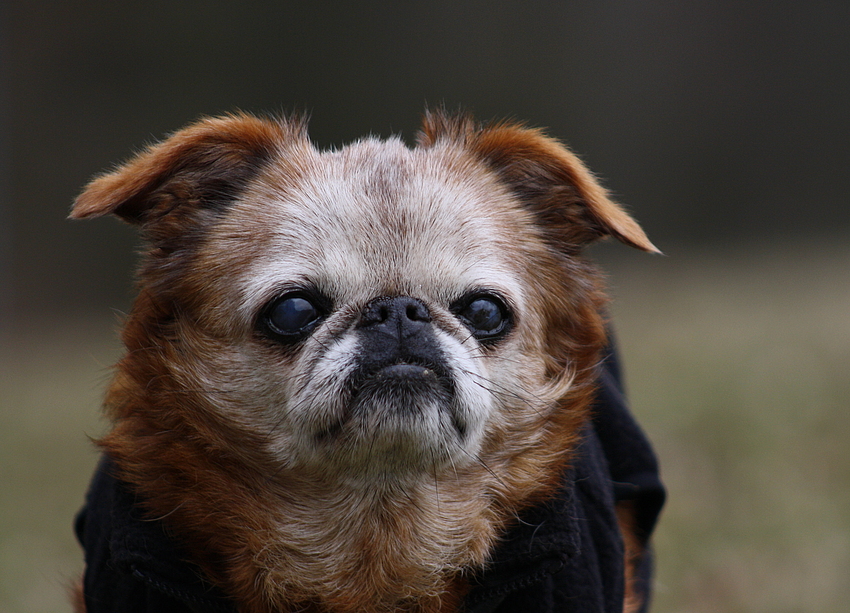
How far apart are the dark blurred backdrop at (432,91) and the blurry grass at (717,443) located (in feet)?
9.68

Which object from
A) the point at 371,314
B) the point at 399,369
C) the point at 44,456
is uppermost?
the point at 371,314

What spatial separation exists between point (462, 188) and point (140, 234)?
116cm

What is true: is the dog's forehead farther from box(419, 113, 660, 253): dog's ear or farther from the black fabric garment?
the black fabric garment

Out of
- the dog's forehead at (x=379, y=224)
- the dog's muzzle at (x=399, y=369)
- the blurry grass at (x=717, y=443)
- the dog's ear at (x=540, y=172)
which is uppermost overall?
the dog's ear at (x=540, y=172)

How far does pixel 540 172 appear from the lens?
3.32 metres

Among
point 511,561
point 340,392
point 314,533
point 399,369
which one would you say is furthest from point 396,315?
point 511,561

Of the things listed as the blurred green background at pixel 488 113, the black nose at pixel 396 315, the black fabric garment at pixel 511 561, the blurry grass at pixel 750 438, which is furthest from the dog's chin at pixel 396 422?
the blurred green background at pixel 488 113

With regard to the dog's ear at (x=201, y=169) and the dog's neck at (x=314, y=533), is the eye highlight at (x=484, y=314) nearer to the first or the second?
the dog's neck at (x=314, y=533)

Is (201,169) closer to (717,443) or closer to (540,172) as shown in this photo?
(540,172)

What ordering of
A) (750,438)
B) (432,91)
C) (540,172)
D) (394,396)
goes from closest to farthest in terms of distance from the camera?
(394,396), (540,172), (750,438), (432,91)

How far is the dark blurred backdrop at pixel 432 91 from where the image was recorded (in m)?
12.4

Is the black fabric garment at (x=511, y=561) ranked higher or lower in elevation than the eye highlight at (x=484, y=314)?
lower

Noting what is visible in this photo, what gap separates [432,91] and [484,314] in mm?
10606

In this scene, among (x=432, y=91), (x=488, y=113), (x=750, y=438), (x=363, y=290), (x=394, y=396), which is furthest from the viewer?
(x=432, y=91)
